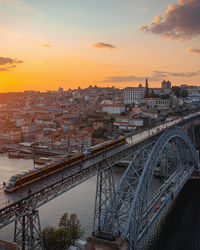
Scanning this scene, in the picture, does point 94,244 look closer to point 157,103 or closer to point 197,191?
point 197,191

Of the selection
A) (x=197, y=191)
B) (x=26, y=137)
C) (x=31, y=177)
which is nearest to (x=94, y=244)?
(x=31, y=177)

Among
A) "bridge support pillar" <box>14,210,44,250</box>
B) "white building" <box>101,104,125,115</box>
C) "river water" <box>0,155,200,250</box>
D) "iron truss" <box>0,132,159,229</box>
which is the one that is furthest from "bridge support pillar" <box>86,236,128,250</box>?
"white building" <box>101,104,125,115</box>

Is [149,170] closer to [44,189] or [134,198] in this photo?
[134,198]

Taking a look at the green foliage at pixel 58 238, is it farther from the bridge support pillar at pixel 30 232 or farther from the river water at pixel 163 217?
the bridge support pillar at pixel 30 232

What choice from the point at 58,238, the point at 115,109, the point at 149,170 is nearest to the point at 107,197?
the point at 149,170

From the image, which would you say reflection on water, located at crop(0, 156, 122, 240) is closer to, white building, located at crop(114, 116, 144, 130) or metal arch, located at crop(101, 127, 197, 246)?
metal arch, located at crop(101, 127, 197, 246)
